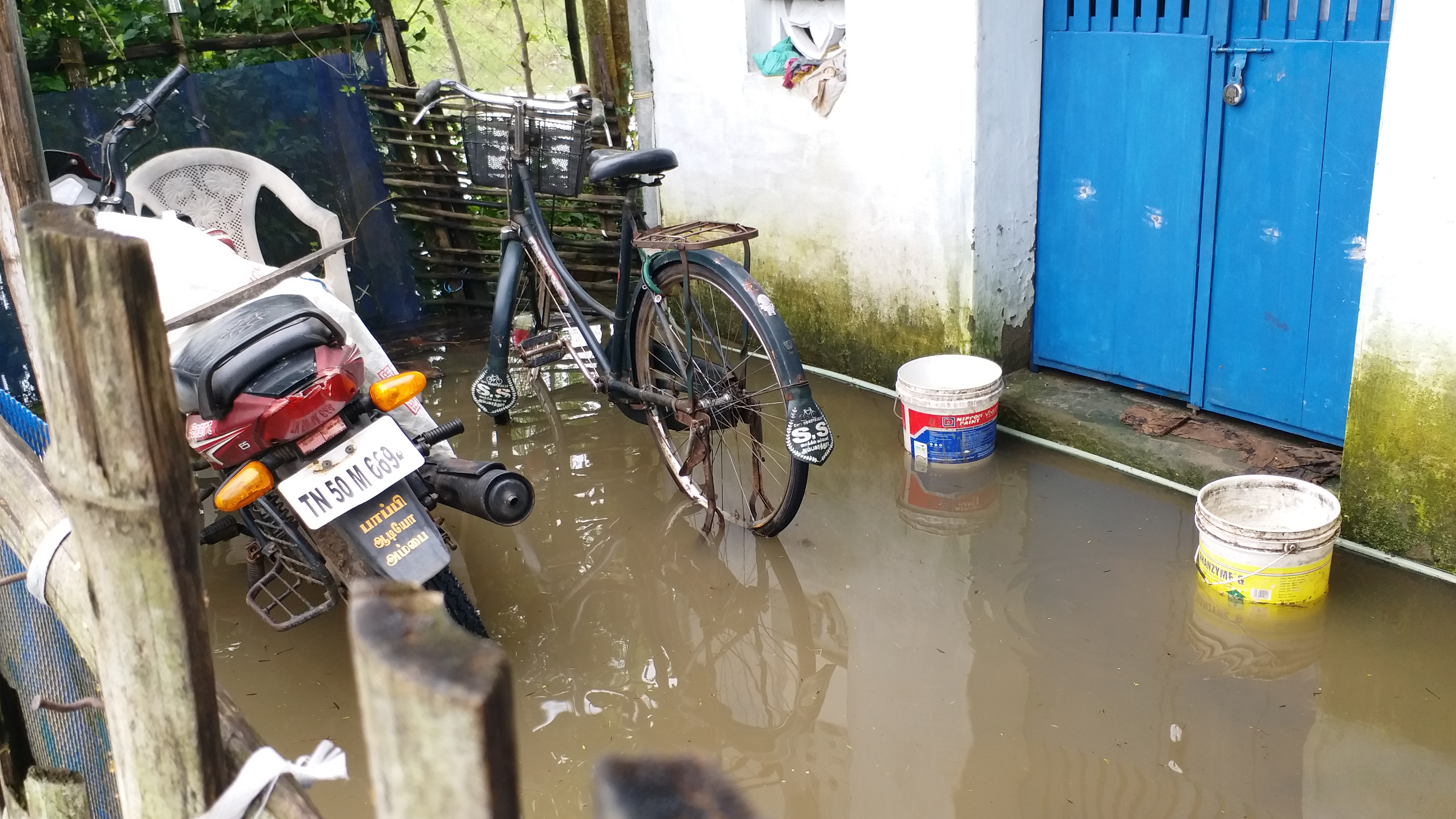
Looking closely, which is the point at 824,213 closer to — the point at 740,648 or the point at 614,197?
the point at 614,197

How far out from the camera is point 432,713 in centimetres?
86

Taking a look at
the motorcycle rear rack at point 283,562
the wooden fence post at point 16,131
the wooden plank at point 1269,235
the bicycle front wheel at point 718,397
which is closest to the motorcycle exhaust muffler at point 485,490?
the motorcycle rear rack at point 283,562

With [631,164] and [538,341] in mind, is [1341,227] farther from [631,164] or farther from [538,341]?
[538,341]

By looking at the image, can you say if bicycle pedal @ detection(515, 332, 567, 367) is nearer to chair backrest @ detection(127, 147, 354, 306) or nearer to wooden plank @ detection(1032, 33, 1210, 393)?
chair backrest @ detection(127, 147, 354, 306)

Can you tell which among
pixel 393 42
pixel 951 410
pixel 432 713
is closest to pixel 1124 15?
pixel 951 410

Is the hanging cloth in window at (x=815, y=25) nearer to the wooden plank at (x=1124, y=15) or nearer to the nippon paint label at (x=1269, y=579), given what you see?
the wooden plank at (x=1124, y=15)

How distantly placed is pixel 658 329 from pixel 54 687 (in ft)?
7.95

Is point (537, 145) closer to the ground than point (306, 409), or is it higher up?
higher up

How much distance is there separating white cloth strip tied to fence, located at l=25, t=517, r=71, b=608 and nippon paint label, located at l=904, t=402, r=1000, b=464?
3308 mm

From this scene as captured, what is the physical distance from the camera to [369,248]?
Result: 6609mm

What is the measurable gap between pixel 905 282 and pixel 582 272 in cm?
218

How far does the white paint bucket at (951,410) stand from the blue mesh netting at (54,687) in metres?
3.09

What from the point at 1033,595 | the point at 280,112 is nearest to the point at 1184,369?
the point at 1033,595

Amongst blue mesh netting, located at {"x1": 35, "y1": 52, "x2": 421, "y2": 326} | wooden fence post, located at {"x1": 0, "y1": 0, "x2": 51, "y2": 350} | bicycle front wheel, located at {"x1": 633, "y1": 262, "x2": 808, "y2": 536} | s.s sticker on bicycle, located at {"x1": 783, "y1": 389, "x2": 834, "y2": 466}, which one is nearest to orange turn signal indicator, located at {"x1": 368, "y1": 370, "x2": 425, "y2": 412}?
wooden fence post, located at {"x1": 0, "y1": 0, "x2": 51, "y2": 350}
